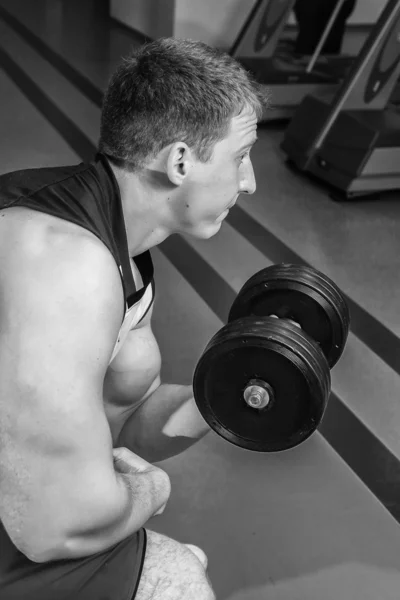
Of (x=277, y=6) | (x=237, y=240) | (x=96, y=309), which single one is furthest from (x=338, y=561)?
(x=277, y=6)

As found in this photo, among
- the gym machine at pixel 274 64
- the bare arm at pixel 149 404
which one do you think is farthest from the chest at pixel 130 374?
the gym machine at pixel 274 64

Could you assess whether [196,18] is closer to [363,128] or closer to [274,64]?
[274,64]

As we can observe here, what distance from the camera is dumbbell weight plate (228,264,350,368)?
1.51 m

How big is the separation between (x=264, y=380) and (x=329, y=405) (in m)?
0.75

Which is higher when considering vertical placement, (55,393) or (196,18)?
(55,393)

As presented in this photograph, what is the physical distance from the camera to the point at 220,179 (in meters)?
1.07

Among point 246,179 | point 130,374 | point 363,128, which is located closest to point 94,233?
point 246,179

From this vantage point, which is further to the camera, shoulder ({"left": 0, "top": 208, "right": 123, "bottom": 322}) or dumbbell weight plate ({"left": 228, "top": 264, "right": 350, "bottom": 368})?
dumbbell weight plate ({"left": 228, "top": 264, "right": 350, "bottom": 368})

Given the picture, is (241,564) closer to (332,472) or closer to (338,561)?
(338,561)

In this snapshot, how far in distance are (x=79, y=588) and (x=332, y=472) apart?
2.90 feet

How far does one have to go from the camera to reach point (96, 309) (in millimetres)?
898

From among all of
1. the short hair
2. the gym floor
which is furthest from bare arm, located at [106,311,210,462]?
the short hair

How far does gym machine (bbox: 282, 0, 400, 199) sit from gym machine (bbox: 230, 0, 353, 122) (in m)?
0.77

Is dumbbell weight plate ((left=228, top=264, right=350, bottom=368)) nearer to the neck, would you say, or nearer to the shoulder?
the neck
